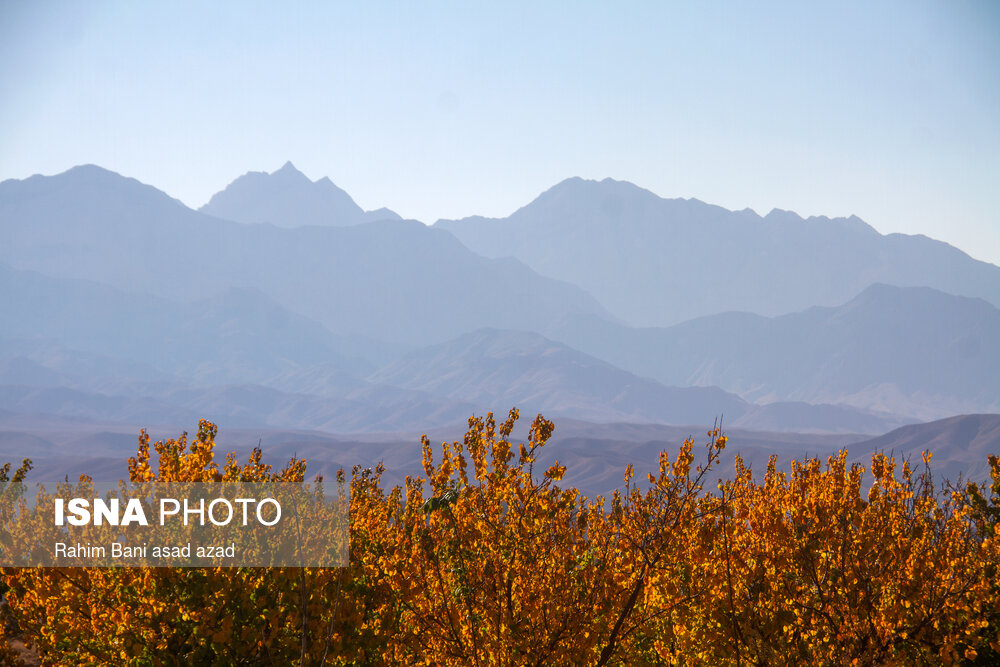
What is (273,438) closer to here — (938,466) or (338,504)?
(938,466)

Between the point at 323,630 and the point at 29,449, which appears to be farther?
the point at 29,449

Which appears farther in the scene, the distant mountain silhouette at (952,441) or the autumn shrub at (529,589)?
the distant mountain silhouette at (952,441)

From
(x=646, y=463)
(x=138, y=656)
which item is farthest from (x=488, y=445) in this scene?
(x=646, y=463)

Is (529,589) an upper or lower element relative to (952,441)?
upper

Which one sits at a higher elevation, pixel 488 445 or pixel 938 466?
pixel 488 445

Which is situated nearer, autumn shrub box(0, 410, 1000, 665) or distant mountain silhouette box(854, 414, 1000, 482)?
autumn shrub box(0, 410, 1000, 665)

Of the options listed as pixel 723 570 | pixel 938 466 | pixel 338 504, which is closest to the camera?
pixel 723 570

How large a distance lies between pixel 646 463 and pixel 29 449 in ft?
406

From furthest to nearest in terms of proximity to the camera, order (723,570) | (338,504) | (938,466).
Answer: (938,466) < (338,504) < (723,570)

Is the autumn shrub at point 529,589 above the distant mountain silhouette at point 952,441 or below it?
above

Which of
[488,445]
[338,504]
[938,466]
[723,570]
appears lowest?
[938,466]

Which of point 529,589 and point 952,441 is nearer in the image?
point 529,589

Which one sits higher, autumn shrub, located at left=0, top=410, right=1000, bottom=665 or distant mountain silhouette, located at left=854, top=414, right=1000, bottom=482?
autumn shrub, located at left=0, top=410, right=1000, bottom=665

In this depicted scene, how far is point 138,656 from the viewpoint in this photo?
6727 mm
